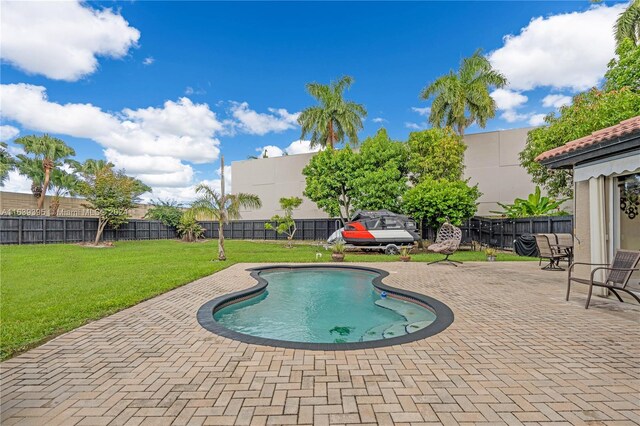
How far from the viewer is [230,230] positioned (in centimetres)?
2694

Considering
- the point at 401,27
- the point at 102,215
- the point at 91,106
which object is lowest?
the point at 102,215

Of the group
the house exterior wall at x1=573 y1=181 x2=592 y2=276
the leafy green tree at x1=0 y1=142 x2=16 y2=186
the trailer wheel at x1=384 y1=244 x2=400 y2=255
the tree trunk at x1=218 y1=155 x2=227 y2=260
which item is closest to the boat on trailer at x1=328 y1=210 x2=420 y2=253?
the trailer wheel at x1=384 y1=244 x2=400 y2=255

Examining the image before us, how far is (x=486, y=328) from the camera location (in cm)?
414

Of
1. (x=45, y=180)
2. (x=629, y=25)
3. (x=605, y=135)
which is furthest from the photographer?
(x=45, y=180)

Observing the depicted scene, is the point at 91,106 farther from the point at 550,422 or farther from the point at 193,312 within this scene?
the point at 550,422

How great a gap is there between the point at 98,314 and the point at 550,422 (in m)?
5.58

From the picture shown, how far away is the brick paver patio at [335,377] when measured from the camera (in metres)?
2.23

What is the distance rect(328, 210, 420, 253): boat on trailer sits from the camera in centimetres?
1448

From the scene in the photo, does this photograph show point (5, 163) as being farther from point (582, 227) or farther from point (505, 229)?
point (505, 229)

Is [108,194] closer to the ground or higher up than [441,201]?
higher up

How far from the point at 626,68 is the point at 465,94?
724 centimetres

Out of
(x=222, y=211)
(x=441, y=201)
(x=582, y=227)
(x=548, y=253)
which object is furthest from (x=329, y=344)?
(x=441, y=201)

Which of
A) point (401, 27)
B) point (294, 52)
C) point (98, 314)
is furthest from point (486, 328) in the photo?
point (294, 52)

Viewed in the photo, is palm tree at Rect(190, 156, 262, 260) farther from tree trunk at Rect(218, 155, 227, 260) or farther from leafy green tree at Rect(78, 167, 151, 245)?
leafy green tree at Rect(78, 167, 151, 245)
